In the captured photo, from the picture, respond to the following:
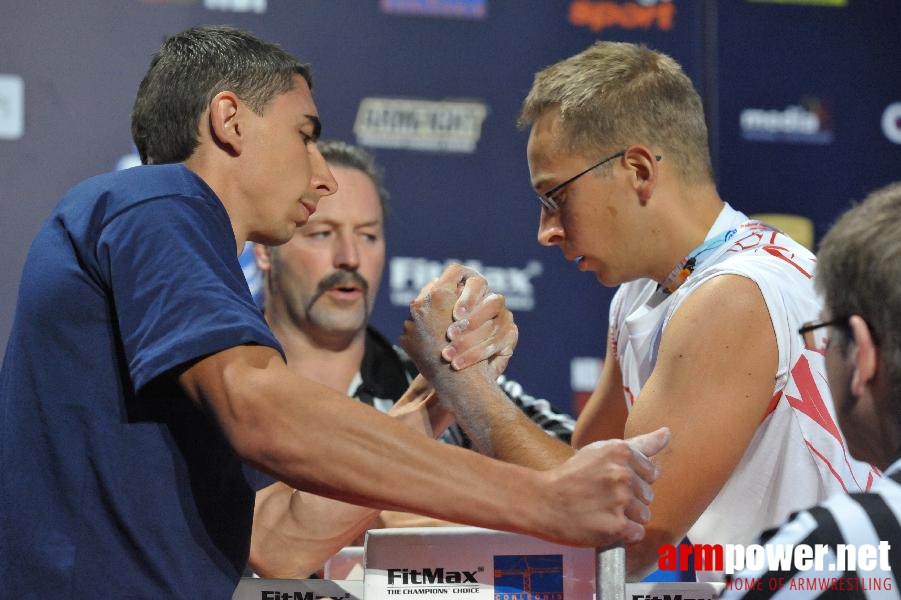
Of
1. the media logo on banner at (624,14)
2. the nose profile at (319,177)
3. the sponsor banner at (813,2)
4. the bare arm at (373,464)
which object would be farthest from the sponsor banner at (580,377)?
the bare arm at (373,464)

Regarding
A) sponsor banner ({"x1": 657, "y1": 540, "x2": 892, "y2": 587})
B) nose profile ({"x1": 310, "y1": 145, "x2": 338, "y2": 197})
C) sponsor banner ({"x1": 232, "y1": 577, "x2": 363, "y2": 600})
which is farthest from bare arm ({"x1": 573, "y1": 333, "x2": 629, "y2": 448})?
sponsor banner ({"x1": 657, "y1": 540, "x2": 892, "y2": 587})

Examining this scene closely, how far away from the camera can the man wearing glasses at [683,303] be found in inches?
69.5

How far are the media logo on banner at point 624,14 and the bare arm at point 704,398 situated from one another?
2134 mm

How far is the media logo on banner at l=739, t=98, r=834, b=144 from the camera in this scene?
155 inches

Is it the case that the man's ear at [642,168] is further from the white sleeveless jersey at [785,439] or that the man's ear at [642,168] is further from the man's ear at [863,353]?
the man's ear at [863,353]

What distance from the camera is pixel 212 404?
4.10ft

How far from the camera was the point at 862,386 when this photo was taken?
1.22 meters

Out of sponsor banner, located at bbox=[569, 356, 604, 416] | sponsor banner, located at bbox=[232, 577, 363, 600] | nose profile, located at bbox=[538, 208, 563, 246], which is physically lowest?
sponsor banner, located at bbox=[232, 577, 363, 600]

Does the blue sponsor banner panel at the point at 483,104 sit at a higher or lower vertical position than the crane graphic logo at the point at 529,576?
higher

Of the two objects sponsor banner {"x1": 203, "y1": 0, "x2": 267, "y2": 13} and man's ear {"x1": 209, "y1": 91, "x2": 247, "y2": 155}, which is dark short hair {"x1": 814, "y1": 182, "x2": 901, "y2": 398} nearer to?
man's ear {"x1": 209, "y1": 91, "x2": 247, "y2": 155}

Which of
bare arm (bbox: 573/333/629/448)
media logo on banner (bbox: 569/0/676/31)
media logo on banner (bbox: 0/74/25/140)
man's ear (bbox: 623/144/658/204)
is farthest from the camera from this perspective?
media logo on banner (bbox: 569/0/676/31)

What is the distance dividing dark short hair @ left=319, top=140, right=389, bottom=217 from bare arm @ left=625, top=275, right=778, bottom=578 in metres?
1.68

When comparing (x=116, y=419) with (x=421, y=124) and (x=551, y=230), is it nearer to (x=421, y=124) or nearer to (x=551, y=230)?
(x=551, y=230)

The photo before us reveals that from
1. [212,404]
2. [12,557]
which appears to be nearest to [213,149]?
[212,404]
